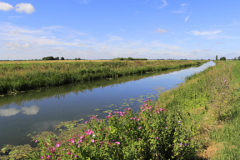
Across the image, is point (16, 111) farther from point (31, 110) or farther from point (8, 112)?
point (31, 110)

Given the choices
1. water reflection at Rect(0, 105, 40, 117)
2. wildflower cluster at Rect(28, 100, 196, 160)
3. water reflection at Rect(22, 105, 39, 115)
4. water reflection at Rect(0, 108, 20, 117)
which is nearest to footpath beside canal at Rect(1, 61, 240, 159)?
wildflower cluster at Rect(28, 100, 196, 160)

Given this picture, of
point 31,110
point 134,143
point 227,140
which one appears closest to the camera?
point 134,143

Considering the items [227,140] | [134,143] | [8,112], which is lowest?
[8,112]

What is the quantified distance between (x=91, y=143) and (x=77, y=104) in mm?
7077

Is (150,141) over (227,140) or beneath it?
over

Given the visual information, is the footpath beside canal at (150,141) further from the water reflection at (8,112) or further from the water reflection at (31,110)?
the water reflection at (8,112)

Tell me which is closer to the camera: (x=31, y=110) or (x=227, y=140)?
(x=227, y=140)

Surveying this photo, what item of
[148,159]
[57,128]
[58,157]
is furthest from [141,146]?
[57,128]

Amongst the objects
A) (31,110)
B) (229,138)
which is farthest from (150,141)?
(31,110)

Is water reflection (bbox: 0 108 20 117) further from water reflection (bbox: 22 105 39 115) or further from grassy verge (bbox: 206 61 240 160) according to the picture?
grassy verge (bbox: 206 61 240 160)

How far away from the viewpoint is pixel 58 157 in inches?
105

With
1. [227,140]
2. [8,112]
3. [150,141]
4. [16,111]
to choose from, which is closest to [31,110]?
[16,111]

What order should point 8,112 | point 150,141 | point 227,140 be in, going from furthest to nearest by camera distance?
point 8,112, point 227,140, point 150,141

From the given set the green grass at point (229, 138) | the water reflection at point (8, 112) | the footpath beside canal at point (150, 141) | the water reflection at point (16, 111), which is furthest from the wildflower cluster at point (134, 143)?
the water reflection at point (8, 112)
